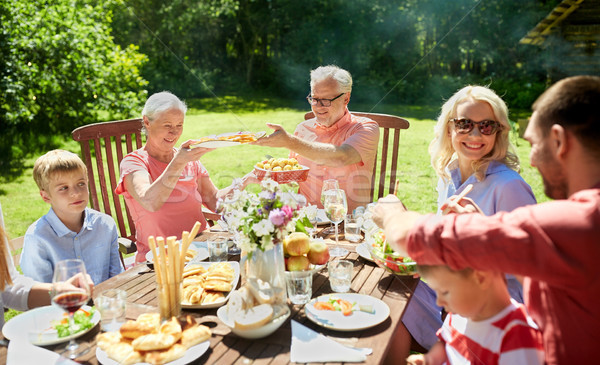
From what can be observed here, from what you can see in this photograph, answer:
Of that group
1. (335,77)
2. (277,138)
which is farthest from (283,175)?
(335,77)

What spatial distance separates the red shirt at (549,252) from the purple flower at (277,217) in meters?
0.56

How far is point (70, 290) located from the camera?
5.58 feet

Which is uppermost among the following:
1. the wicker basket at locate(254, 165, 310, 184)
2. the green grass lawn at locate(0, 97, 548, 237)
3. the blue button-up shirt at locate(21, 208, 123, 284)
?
the wicker basket at locate(254, 165, 310, 184)

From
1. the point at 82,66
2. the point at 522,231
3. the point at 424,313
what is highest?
the point at 82,66

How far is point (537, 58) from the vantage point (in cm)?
1891

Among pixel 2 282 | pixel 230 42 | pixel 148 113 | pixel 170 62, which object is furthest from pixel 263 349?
pixel 230 42

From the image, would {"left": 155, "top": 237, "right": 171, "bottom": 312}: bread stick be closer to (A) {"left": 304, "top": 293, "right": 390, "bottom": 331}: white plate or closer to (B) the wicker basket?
(A) {"left": 304, "top": 293, "right": 390, "bottom": 331}: white plate

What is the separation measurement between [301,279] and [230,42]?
70.0ft

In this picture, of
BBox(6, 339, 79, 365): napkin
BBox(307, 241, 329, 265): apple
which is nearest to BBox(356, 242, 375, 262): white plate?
BBox(307, 241, 329, 265): apple

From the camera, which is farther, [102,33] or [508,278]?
[102,33]

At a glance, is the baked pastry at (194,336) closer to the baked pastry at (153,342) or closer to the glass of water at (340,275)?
the baked pastry at (153,342)

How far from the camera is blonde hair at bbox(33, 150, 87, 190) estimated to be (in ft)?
8.82

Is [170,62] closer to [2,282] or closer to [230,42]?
[230,42]

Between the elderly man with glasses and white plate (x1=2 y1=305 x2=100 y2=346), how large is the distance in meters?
2.17
